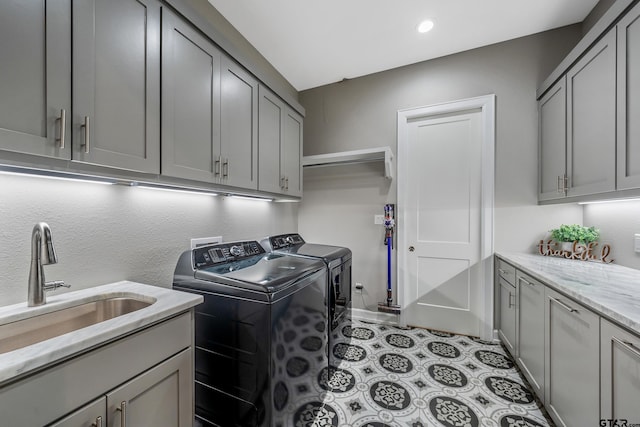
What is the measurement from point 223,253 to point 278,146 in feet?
3.65

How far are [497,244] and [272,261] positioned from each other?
2269 millimetres

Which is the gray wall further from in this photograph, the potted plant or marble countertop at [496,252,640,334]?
marble countertop at [496,252,640,334]

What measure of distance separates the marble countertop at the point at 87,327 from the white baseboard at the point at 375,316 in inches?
91.1

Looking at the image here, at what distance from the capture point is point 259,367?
4.00ft

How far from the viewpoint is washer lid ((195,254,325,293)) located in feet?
4.17

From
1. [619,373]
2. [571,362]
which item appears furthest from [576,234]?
[619,373]

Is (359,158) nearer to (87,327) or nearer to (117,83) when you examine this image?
(117,83)

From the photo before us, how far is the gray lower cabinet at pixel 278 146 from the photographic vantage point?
2098mm

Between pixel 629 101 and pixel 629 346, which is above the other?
pixel 629 101

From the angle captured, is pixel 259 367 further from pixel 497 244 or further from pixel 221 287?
pixel 497 244

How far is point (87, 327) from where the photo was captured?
2.76ft

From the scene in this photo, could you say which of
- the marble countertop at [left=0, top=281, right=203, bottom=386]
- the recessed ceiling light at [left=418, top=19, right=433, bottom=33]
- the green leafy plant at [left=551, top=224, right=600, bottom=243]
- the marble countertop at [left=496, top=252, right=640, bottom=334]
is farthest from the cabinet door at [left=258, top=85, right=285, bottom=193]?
the green leafy plant at [left=551, top=224, right=600, bottom=243]

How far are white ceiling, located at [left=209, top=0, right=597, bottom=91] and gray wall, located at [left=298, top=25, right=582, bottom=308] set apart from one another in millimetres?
191

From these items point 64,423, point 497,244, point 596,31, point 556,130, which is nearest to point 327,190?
point 497,244
